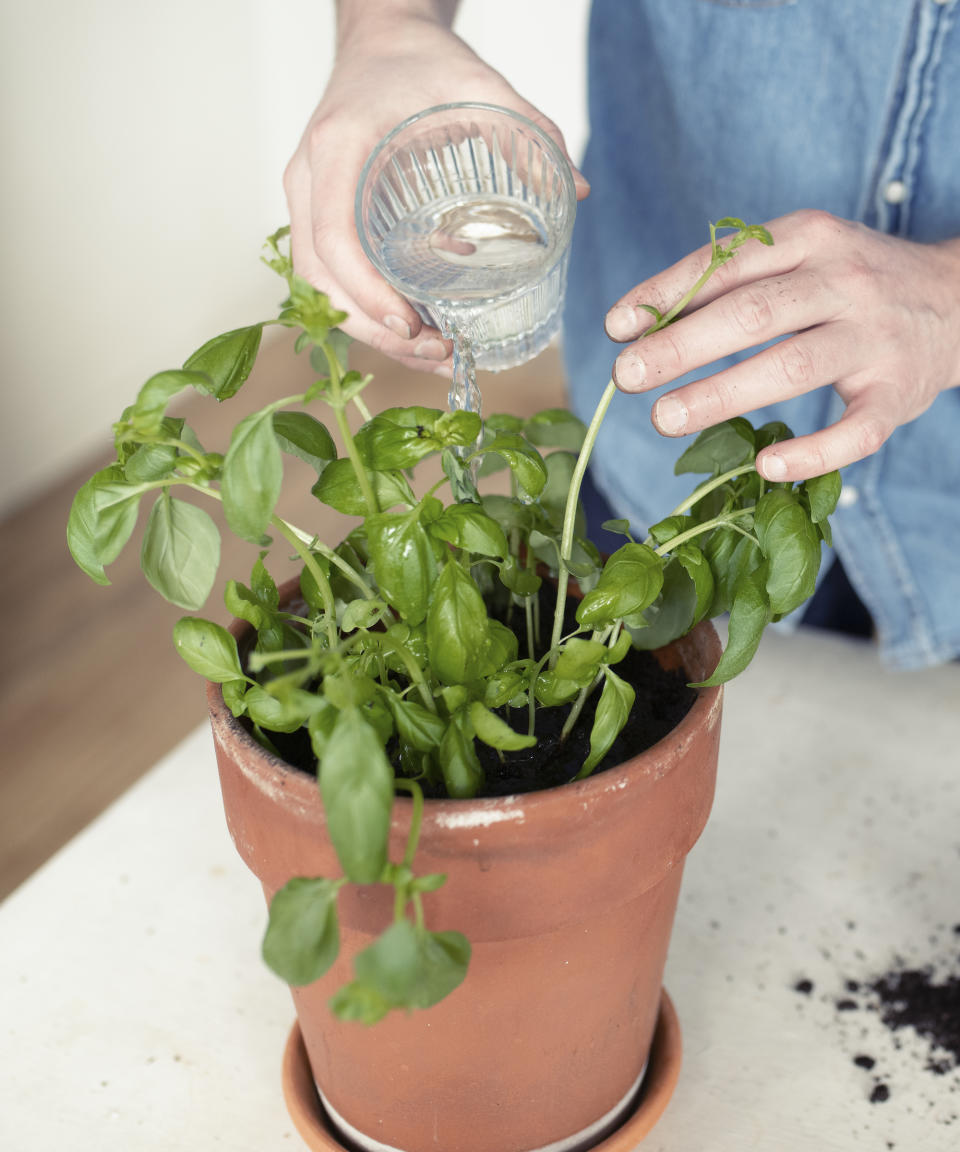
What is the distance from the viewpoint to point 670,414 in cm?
52

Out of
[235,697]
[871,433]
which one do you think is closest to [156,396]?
[235,697]

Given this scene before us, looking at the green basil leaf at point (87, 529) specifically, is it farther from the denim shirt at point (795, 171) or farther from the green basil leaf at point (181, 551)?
the denim shirt at point (795, 171)

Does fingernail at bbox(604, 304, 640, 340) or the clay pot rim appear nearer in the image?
the clay pot rim

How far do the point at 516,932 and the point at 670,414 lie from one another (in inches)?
9.8

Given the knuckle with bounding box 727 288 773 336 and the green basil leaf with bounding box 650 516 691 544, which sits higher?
the knuckle with bounding box 727 288 773 336

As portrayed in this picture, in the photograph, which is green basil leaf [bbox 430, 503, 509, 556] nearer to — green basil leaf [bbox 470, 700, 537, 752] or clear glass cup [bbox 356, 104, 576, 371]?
green basil leaf [bbox 470, 700, 537, 752]

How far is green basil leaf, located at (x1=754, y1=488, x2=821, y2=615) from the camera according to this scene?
454 millimetres

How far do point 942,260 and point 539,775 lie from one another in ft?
1.45

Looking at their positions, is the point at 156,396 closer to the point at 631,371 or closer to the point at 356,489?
the point at 356,489

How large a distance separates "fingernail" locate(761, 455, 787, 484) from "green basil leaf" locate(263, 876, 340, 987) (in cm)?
27

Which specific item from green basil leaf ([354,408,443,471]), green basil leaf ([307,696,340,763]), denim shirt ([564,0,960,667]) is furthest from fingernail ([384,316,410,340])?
denim shirt ([564,0,960,667])

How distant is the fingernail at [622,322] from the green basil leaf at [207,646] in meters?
0.24

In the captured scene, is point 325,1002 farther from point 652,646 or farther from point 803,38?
point 803,38

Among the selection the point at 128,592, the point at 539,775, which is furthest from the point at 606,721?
the point at 128,592
